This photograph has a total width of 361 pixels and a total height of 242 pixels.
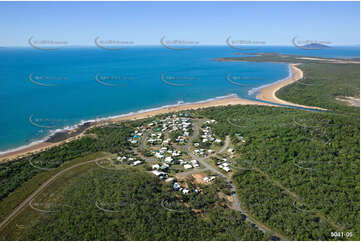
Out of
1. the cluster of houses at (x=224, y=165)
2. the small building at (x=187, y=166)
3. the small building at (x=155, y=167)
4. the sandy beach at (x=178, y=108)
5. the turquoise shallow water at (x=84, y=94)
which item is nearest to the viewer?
the cluster of houses at (x=224, y=165)

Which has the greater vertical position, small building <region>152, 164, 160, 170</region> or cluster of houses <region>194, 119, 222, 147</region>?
cluster of houses <region>194, 119, 222, 147</region>

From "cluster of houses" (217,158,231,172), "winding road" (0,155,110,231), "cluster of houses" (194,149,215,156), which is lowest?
"winding road" (0,155,110,231)

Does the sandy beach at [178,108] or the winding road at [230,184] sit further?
the sandy beach at [178,108]

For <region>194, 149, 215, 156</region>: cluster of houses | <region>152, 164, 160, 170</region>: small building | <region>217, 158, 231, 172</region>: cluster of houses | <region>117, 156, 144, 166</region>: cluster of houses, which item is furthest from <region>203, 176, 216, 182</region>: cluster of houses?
<region>117, 156, 144, 166</region>: cluster of houses

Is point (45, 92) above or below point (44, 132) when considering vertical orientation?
above

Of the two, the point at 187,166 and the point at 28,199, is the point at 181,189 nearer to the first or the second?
the point at 187,166

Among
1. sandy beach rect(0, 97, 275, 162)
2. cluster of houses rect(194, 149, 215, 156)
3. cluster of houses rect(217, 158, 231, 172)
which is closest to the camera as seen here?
cluster of houses rect(217, 158, 231, 172)

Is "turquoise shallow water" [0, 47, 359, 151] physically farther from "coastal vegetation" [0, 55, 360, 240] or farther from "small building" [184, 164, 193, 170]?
"small building" [184, 164, 193, 170]

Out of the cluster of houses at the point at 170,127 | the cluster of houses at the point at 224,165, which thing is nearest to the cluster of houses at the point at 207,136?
the cluster of houses at the point at 170,127

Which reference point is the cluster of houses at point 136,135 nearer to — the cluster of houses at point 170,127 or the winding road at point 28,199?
the cluster of houses at point 170,127

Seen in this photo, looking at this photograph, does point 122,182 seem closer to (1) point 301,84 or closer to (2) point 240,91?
(2) point 240,91

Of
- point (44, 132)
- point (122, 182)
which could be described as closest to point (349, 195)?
point (122, 182)
